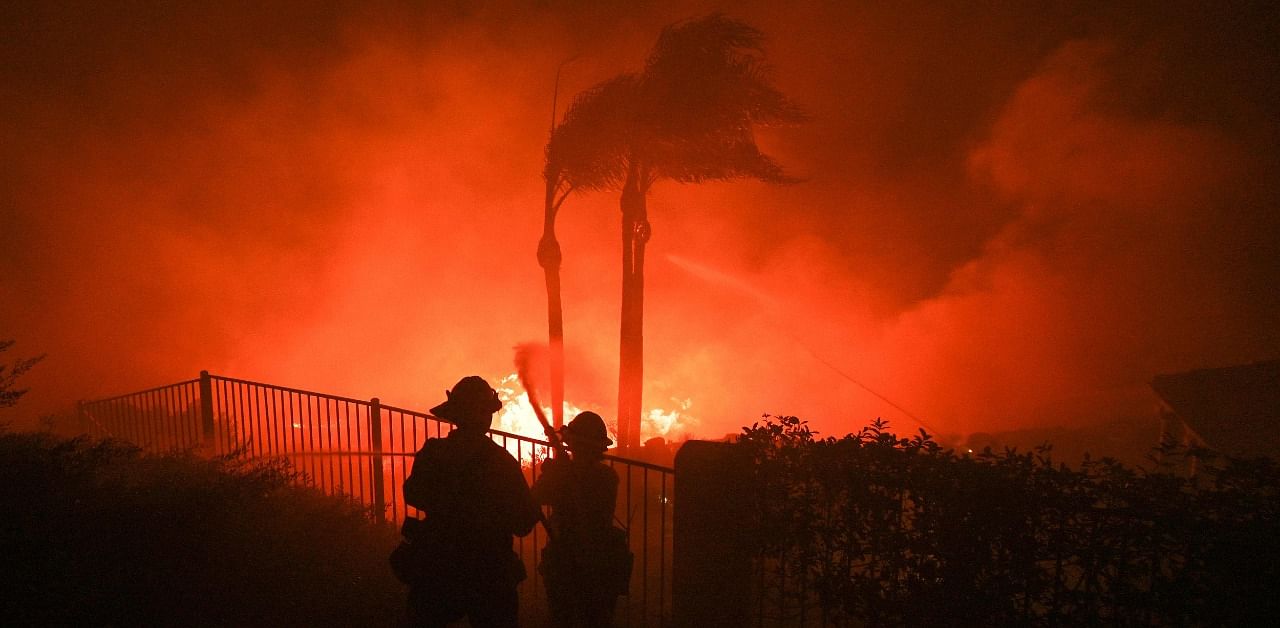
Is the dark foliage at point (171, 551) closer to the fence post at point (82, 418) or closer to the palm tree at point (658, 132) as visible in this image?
the fence post at point (82, 418)

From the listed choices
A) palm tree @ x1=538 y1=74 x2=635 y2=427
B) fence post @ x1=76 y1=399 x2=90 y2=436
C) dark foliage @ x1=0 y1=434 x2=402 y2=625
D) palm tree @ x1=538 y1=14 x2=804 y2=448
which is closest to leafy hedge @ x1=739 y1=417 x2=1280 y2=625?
dark foliage @ x1=0 y1=434 x2=402 y2=625

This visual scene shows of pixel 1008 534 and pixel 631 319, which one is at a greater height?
pixel 631 319

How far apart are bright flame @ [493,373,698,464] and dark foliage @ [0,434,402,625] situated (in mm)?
12518

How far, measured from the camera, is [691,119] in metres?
11.8

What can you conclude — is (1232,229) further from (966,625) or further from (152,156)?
(152,156)

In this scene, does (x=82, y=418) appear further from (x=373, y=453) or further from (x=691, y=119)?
(x=691, y=119)

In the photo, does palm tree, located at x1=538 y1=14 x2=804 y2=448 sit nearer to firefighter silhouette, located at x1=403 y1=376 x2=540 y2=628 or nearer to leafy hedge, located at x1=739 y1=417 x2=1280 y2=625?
leafy hedge, located at x1=739 y1=417 x2=1280 y2=625

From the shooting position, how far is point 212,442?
7734mm

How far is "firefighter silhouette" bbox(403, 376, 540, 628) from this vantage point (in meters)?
3.03

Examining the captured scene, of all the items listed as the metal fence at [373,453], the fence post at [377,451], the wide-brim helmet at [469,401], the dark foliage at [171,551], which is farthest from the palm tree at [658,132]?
the wide-brim helmet at [469,401]

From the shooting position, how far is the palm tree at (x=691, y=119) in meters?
11.6

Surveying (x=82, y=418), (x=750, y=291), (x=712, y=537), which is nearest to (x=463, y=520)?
(x=712, y=537)

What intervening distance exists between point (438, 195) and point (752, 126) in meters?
14.6

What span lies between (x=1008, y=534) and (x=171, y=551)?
5.11 meters
